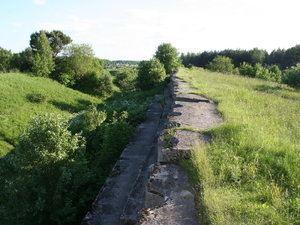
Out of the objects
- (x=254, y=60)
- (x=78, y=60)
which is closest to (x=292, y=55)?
(x=254, y=60)

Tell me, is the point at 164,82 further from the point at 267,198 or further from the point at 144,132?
the point at 267,198

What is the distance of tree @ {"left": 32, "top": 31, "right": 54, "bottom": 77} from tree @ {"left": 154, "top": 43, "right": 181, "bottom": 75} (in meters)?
12.4

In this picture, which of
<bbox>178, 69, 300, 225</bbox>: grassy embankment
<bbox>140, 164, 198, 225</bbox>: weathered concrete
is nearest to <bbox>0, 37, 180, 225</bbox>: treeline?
<bbox>140, 164, 198, 225</bbox>: weathered concrete

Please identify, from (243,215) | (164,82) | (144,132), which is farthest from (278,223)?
(164,82)

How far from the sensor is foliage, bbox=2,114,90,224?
13.6 ft

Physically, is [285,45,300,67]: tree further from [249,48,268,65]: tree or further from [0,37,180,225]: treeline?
[0,37,180,225]: treeline

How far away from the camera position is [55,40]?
91.7ft

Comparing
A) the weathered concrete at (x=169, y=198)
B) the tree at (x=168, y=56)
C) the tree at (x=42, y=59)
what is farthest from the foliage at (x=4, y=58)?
the weathered concrete at (x=169, y=198)

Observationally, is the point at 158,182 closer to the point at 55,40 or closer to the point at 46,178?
the point at 46,178

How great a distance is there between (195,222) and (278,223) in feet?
2.16

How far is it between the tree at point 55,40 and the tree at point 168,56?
41.8 ft

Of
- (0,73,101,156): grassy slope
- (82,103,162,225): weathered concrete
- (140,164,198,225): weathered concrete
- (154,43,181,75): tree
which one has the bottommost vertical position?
(0,73,101,156): grassy slope

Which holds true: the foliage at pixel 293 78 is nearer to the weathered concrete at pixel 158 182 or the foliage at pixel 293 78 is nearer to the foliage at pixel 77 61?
the weathered concrete at pixel 158 182

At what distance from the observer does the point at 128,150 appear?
567 centimetres
